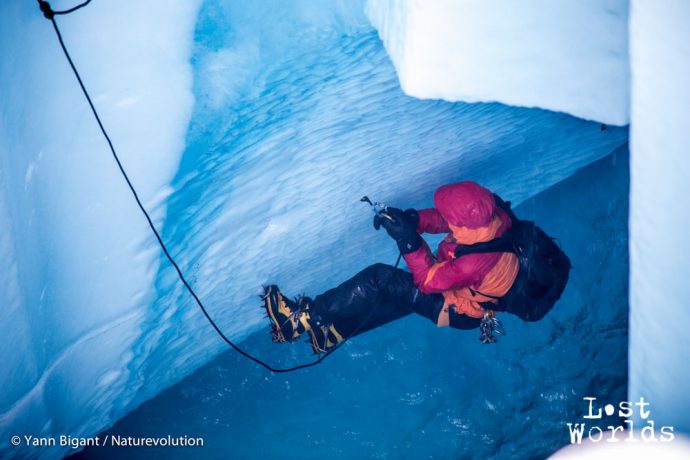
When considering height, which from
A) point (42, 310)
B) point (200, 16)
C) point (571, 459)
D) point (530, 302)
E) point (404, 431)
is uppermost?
point (200, 16)

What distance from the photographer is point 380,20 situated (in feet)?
5.93

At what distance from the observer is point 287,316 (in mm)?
3010

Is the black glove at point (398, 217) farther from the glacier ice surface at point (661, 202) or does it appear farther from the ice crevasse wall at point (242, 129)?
the glacier ice surface at point (661, 202)

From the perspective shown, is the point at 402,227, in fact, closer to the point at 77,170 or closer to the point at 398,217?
the point at 398,217

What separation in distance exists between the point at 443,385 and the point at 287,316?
2.12 metres

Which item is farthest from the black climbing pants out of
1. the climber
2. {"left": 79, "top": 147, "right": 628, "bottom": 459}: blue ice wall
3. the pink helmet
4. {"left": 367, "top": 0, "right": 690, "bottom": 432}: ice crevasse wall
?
{"left": 367, "top": 0, "right": 690, "bottom": 432}: ice crevasse wall

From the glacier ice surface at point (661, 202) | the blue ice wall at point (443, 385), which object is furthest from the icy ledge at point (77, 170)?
the blue ice wall at point (443, 385)

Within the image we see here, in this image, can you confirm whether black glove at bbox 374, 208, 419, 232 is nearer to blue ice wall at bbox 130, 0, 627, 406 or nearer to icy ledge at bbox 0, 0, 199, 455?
blue ice wall at bbox 130, 0, 627, 406

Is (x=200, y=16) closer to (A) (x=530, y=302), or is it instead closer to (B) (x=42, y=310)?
(B) (x=42, y=310)

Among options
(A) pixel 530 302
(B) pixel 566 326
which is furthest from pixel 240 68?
(B) pixel 566 326

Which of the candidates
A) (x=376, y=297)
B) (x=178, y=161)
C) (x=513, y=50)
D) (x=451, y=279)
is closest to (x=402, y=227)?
(x=451, y=279)

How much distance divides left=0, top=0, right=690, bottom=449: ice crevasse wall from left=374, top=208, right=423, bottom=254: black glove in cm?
29

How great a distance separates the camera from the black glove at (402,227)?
2641 mm

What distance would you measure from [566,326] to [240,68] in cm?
395
